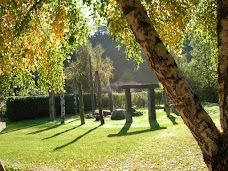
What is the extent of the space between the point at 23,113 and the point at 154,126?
46.1 ft

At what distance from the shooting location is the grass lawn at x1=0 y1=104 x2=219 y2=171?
28.0ft

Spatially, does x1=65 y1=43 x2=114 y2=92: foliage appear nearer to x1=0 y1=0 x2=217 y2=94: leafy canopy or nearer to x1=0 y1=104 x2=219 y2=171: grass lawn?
x1=0 y1=104 x2=219 y2=171: grass lawn

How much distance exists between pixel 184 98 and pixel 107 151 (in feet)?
25.4

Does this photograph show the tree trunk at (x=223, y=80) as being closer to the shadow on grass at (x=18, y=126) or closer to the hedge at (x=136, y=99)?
the shadow on grass at (x=18, y=126)

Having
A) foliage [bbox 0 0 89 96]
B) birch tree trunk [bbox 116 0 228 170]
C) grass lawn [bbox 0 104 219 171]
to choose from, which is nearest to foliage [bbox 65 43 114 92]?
grass lawn [bbox 0 104 219 171]

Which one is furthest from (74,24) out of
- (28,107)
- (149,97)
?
(28,107)

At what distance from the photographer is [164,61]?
3324 mm

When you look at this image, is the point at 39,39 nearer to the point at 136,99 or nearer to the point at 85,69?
the point at 136,99

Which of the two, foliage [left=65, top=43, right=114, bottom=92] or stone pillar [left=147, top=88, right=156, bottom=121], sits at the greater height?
foliage [left=65, top=43, right=114, bottom=92]

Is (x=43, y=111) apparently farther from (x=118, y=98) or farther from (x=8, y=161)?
(x=8, y=161)

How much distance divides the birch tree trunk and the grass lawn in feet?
14.3

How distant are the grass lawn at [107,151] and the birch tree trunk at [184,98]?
4.36 metres

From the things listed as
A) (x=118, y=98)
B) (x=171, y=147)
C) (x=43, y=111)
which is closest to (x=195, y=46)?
(x=118, y=98)

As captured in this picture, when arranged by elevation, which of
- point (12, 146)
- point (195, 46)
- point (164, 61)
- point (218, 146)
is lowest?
point (12, 146)
